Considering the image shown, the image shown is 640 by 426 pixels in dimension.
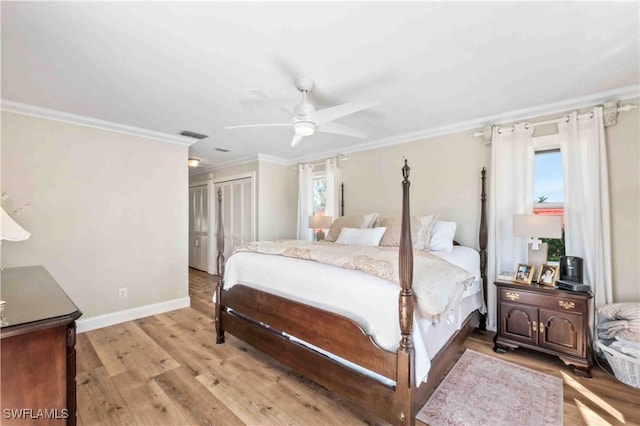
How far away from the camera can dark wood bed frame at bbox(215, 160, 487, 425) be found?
5.08 feet

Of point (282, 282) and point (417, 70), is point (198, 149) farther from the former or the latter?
point (417, 70)

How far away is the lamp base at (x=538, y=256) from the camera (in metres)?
2.76

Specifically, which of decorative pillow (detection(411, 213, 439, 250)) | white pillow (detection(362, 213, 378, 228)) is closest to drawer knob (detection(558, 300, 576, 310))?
decorative pillow (detection(411, 213, 439, 250))

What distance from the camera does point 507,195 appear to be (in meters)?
3.01

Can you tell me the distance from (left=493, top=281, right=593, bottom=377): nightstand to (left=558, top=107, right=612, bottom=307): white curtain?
0.40 meters

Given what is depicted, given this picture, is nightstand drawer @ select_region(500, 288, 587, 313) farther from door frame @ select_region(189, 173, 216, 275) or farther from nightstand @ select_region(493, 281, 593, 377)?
door frame @ select_region(189, 173, 216, 275)

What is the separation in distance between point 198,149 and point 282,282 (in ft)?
10.5

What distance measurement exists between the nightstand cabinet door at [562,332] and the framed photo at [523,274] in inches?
10.9

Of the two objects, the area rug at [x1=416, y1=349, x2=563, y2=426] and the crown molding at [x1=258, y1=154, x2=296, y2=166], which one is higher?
the crown molding at [x1=258, y1=154, x2=296, y2=166]

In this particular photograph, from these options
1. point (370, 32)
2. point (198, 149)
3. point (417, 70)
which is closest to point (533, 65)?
point (417, 70)

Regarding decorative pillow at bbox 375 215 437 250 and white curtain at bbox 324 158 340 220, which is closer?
decorative pillow at bbox 375 215 437 250

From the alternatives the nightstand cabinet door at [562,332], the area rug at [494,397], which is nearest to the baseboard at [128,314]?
the area rug at [494,397]

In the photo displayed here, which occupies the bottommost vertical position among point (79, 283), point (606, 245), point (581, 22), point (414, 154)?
point (79, 283)

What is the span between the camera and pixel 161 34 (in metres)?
1.69
